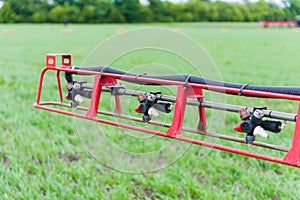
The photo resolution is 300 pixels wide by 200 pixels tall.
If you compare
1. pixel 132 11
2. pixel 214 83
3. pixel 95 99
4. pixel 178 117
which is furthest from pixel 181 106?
pixel 132 11

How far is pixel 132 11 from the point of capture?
15.5m

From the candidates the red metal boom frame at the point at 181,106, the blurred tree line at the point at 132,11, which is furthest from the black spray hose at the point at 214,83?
the blurred tree line at the point at 132,11

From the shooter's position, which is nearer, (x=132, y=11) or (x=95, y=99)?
(x=95, y=99)

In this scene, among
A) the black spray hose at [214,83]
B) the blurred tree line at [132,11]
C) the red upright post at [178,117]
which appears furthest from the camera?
the blurred tree line at [132,11]

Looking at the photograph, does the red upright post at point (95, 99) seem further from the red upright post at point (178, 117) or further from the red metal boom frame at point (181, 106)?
the red upright post at point (178, 117)

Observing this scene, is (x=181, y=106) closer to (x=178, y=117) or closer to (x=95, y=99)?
(x=178, y=117)

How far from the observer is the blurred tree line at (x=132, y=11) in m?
2.21

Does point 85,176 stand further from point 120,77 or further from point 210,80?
point 210,80

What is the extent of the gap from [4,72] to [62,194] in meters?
5.34

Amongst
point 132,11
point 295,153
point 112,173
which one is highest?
point 132,11

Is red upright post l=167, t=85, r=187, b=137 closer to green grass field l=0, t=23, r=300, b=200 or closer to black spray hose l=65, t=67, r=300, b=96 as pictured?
black spray hose l=65, t=67, r=300, b=96

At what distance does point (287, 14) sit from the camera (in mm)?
1666

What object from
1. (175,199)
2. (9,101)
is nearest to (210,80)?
(175,199)

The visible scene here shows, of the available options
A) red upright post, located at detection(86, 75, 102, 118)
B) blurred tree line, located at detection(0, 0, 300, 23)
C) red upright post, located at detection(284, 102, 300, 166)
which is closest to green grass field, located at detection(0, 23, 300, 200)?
red upright post, located at detection(86, 75, 102, 118)
